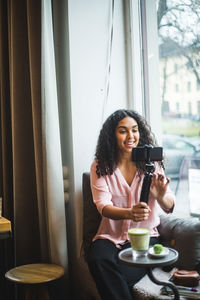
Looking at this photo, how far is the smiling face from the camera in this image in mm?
2107

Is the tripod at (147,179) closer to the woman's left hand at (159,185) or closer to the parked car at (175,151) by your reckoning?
the woman's left hand at (159,185)

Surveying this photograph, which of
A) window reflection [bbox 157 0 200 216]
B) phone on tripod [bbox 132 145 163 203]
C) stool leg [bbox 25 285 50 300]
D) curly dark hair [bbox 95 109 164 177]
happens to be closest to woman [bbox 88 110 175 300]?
curly dark hair [bbox 95 109 164 177]

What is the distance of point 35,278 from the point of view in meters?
2.12

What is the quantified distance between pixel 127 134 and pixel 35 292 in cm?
90

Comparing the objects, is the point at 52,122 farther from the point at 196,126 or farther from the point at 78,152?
Answer: the point at 196,126

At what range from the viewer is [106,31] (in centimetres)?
255

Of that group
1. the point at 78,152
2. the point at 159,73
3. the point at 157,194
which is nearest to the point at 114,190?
the point at 157,194

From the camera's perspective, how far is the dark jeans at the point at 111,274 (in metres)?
1.78

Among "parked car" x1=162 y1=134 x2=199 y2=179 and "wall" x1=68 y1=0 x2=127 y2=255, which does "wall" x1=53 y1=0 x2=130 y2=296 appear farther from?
"parked car" x1=162 y1=134 x2=199 y2=179

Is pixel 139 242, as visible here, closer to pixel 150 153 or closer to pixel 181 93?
pixel 150 153

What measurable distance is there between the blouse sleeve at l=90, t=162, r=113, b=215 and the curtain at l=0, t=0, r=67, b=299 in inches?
12.4

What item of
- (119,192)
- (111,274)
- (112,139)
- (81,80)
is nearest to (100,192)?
(119,192)

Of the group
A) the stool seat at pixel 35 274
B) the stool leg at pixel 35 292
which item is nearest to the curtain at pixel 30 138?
the stool seat at pixel 35 274

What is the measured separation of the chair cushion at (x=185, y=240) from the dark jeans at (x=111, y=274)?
7.2 inches
